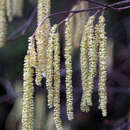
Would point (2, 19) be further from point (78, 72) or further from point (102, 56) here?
point (78, 72)

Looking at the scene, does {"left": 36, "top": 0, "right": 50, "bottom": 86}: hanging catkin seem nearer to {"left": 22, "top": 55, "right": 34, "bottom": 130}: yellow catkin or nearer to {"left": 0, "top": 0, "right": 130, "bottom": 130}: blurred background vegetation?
{"left": 22, "top": 55, "right": 34, "bottom": 130}: yellow catkin

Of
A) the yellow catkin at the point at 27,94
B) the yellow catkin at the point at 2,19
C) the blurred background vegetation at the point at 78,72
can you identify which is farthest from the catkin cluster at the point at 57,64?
the blurred background vegetation at the point at 78,72

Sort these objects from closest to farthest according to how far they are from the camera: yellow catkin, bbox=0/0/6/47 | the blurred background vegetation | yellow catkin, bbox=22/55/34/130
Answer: yellow catkin, bbox=22/55/34/130 → yellow catkin, bbox=0/0/6/47 → the blurred background vegetation

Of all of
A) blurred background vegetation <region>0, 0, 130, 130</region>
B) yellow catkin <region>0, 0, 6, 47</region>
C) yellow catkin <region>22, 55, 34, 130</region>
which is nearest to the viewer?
yellow catkin <region>22, 55, 34, 130</region>

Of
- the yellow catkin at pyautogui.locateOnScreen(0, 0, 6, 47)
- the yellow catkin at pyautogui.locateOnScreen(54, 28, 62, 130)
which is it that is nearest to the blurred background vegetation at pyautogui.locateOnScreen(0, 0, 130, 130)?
the yellow catkin at pyautogui.locateOnScreen(0, 0, 6, 47)

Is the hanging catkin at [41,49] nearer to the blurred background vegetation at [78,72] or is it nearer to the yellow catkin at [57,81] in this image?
the yellow catkin at [57,81]

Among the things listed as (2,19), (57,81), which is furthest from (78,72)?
(57,81)

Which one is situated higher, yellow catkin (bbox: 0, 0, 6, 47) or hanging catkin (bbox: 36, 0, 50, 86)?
yellow catkin (bbox: 0, 0, 6, 47)

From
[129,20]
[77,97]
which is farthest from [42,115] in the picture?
[129,20]
